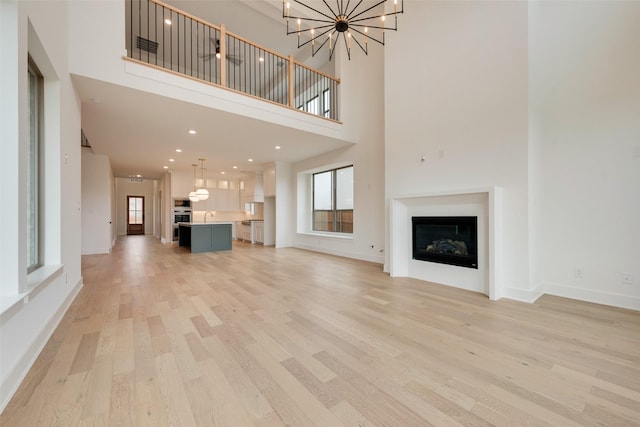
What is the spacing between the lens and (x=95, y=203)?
725cm

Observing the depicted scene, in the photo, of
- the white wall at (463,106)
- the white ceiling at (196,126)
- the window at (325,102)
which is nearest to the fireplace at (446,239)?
the white wall at (463,106)

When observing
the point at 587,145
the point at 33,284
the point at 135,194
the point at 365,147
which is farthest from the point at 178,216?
the point at 587,145

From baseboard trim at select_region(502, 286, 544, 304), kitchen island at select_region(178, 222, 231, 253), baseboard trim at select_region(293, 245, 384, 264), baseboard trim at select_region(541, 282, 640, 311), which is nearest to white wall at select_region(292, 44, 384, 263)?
baseboard trim at select_region(293, 245, 384, 264)

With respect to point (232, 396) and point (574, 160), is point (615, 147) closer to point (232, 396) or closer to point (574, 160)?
point (574, 160)

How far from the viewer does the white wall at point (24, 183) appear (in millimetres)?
1596

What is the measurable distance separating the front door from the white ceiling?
22.9ft

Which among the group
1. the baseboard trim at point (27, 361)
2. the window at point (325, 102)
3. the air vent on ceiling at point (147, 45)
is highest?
the air vent on ceiling at point (147, 45)

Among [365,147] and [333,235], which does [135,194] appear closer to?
[333,235]

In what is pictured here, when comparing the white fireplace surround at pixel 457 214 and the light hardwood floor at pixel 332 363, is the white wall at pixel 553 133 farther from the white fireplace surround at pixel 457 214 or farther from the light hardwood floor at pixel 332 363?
the light hardwood floor at pixel 332 363

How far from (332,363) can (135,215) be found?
16.3 m

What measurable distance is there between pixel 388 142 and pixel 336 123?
5.11ft

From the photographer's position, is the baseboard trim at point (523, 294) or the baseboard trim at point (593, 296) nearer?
the baseboard trim at point (593, 296)

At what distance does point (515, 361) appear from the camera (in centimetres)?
184

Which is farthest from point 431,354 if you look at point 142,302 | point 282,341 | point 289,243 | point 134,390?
point 289,243
